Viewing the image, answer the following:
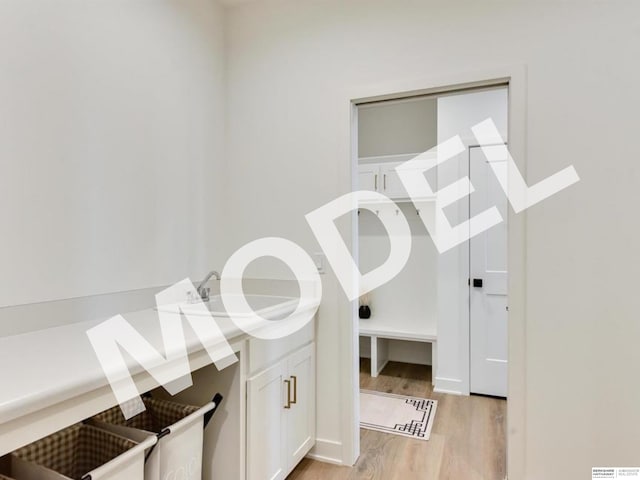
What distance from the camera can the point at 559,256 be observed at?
1.77 meters

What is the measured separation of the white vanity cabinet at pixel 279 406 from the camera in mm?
1647

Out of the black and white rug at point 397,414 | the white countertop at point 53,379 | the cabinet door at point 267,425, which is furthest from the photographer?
the black and white rug at point 397,414

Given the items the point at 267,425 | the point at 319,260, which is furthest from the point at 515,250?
the point at 267,425

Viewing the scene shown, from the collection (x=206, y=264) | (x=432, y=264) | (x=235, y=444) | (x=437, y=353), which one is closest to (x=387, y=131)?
(x=432, y=264)

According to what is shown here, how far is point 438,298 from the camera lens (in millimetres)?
3221

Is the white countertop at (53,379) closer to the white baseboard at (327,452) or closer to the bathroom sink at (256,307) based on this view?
the bathroom sink at (256,307)

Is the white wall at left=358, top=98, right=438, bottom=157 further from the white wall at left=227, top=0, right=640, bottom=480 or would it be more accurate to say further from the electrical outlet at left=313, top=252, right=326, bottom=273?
the electrical outlet at left=313, top=252, right=326, bottom=273

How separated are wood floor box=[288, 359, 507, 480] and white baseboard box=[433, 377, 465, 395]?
3.9 inches

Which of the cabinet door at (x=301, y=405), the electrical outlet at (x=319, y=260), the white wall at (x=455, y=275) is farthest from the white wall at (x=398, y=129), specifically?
the cabinet door at (x=301, y=405)

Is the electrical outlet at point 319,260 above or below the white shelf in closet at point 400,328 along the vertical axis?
above

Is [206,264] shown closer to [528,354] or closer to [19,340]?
[19,340]

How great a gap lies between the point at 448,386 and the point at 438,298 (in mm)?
719

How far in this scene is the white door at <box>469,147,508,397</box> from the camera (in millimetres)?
3033

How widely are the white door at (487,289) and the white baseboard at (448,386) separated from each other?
100 mm
